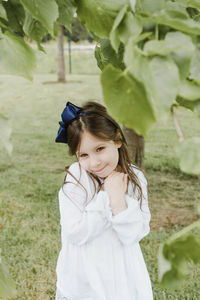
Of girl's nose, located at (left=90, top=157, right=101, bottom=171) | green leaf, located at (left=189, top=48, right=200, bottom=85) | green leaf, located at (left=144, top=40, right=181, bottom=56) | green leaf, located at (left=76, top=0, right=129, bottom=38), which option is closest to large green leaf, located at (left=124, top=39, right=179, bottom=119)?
green leaf, located at (left=144, top=40, right=181, bottom=56)

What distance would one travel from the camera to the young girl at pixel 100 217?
182cm

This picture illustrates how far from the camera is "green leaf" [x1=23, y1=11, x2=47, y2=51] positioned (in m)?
1.03

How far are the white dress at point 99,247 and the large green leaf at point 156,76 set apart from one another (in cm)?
121

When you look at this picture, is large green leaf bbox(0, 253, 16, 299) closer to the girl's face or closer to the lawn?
the lawn

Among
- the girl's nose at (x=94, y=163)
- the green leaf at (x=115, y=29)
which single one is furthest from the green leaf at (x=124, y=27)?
the girl's nose at (x=94, y=163)

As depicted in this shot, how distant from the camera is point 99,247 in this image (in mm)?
1895

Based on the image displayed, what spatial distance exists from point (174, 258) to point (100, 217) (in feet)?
3.70

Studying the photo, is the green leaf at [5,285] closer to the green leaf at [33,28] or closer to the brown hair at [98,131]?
the green leaf at [33,28]

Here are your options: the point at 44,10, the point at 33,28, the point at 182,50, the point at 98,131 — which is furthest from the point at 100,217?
the point at 182,50

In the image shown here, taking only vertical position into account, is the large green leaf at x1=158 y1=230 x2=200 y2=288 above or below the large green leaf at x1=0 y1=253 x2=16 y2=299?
above

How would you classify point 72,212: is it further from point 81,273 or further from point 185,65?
point 185,65

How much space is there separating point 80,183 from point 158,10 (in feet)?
4.22

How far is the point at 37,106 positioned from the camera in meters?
11.8

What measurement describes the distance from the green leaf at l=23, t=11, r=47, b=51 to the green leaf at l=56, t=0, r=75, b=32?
0.09 meters
